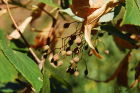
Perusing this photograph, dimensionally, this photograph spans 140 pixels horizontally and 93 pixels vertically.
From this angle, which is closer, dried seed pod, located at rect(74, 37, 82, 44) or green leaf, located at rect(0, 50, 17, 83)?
green leaf, located at rect(0, 50, 17, 83)

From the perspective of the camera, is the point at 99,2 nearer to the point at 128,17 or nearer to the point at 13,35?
the point at 128,17

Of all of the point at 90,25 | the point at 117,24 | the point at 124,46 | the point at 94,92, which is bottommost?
the point at 94,92

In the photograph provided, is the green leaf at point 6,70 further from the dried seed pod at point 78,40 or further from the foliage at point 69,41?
the dried seed pod at point 78,40

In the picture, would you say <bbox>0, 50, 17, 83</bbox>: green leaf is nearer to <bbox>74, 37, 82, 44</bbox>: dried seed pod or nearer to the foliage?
the foliage

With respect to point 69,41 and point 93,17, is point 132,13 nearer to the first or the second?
point 93,17

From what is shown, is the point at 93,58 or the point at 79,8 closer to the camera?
the point at 79,8

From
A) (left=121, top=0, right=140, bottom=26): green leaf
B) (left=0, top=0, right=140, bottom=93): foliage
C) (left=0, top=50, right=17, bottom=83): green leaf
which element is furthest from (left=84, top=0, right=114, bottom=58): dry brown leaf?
(left=0, top=50, right=17, bottom=83): green leaf

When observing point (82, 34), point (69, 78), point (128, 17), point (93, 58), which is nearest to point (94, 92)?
point (69, 78)
